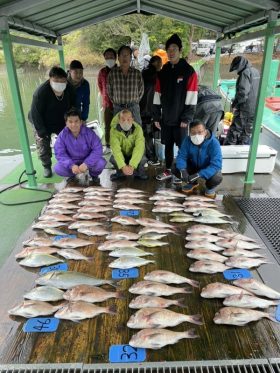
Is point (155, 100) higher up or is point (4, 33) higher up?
point (4, 33)

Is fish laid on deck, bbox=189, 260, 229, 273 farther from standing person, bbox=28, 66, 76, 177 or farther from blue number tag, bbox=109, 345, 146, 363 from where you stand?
standing person, bbox=28, 66, 76, 177

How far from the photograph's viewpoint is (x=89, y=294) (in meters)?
2.33

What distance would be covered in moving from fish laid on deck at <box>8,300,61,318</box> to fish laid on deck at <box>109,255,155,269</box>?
0.65m

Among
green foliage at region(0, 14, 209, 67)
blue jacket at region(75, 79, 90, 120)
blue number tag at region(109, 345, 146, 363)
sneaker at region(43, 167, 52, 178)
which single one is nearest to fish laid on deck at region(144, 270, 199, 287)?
blue number tag at region(109, 345, 146, 363)

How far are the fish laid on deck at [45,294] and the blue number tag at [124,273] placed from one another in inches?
18.8

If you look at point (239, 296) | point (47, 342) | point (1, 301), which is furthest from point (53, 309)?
point (239, 296)

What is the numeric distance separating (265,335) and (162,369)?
759 millimetres

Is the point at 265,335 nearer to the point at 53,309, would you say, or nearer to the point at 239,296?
the point at 239,296

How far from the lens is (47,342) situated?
201cm

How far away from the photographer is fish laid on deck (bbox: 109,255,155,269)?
270 cm

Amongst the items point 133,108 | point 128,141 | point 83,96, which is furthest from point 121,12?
point 128,141

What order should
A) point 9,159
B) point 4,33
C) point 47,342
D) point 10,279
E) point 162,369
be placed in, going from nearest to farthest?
point 162,369
point 47,342
point 10,279
point 4,33
point 9,159

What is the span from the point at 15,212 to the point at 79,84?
277 centimetres

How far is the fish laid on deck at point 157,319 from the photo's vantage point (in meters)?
2.06
